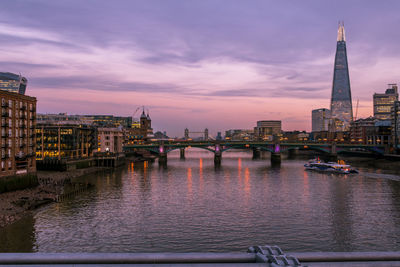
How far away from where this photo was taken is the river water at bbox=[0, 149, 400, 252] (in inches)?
1339

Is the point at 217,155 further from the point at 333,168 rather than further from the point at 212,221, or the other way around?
the point at 212,221

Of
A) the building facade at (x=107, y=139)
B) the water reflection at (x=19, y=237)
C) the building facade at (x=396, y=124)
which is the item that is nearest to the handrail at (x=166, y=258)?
the water reflection at (x=19, y=237)

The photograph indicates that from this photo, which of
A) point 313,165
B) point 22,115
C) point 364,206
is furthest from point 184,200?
point 313,165

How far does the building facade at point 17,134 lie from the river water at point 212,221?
17.5 meters

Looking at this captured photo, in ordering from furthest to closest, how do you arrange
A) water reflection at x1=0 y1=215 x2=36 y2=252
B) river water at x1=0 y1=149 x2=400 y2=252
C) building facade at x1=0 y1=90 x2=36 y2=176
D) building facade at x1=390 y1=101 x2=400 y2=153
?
building facade at x1=390 y1=101 x2=400 y2=153 → building facade at x1=0 y1=90 x2=36 y2=176 → river water at x1=0 y1=149 x2=400 y2=252 → water reflection at x1=0 y1=215 x2=36 y2=252

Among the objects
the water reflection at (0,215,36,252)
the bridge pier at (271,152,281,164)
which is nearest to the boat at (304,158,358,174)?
the bridge pier at (271,152,281,164)

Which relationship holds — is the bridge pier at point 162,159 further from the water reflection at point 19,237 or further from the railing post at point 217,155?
the water reflection at point 19,237

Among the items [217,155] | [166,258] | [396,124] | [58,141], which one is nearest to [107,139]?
[58,141]

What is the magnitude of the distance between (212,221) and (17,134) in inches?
1971

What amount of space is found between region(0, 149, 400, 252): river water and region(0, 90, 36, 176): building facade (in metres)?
17.5

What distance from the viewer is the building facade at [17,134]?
66.8m

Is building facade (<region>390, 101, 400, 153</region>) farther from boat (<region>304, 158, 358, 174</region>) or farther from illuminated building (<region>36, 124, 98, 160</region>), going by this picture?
illuminated building (<region>36, 124, 98, 160</region>)

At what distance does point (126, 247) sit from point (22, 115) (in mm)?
52633

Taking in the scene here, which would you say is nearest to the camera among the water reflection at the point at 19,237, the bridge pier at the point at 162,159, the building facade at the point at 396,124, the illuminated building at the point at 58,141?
the water reflection at the point at 19,237
